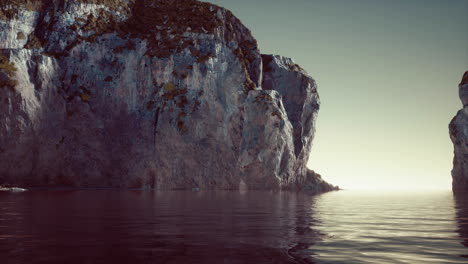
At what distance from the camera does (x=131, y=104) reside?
7556 cm

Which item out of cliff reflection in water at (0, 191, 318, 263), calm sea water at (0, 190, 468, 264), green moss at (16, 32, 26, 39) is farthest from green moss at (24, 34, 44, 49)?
calm sea water at (0, 190, 468, 264)

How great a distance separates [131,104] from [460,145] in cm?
6395

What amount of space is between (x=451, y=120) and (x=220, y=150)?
48021 mm

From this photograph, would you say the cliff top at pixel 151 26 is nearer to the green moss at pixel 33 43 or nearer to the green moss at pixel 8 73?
the green moss at pixel 33 43

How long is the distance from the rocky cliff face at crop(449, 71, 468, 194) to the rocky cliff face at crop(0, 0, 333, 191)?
32319 mm

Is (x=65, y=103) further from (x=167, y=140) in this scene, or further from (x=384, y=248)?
(x=384, y=248)

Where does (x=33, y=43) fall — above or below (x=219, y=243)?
above

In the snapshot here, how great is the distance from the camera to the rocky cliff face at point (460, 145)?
261 feet

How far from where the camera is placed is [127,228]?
12938 mm

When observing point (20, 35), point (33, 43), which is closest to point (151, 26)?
point (33, 43)

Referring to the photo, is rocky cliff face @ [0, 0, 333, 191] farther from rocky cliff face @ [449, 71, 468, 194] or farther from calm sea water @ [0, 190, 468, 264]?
calm sea water @ [0, 190, 468, 264]

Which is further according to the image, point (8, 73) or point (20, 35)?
point (20, 35)

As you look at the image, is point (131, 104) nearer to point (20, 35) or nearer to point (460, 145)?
point (20, 35)

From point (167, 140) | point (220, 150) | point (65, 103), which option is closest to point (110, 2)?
point (65, 103)
